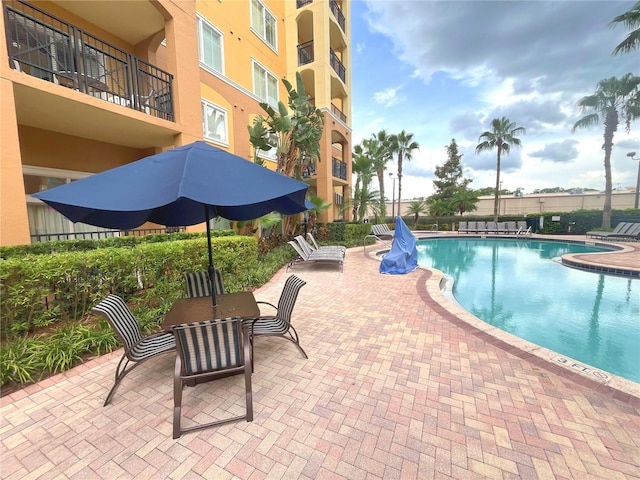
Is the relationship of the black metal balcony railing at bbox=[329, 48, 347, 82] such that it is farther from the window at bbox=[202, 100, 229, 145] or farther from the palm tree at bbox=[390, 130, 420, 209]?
the palm tree at bbox=[390, 130, 420, 209]

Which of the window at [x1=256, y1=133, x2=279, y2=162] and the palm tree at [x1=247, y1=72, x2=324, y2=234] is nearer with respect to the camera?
the palm tree at [x1=247, y1=72, x2=324, y2=234]

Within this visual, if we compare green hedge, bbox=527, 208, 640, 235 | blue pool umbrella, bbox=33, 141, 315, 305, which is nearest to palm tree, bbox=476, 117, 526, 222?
green hedge, bbox=527, 208, 640, 235

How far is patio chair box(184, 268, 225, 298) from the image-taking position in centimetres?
445

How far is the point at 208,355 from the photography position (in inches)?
102

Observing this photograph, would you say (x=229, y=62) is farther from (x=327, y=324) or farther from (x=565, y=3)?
(x=565, y=3)

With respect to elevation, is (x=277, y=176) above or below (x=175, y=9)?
below

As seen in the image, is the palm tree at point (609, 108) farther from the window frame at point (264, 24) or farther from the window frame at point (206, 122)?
the window frame at point (206, 122)

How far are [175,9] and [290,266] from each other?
8483 millimetres

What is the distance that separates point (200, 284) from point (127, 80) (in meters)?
6.27

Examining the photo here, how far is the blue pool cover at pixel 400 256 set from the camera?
902 centimetres

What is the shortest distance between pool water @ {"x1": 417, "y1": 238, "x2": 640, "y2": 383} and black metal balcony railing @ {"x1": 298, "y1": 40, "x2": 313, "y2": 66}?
14.4 m

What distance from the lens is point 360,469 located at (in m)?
2.08

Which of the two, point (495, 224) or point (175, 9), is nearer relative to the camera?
point (175, 9)

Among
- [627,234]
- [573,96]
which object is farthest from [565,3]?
[573,96]
